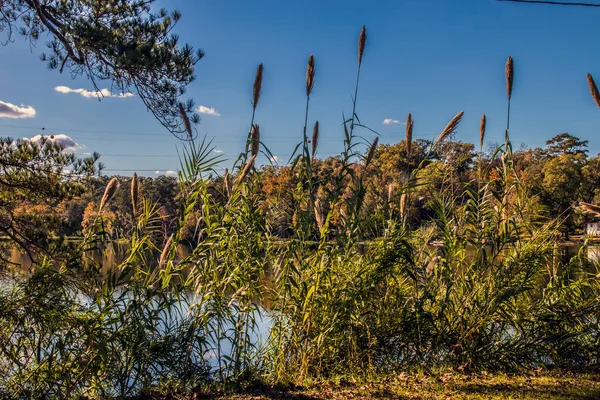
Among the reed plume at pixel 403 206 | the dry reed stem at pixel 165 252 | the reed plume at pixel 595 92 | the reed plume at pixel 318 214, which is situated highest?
the reed plume at pixel 595 92

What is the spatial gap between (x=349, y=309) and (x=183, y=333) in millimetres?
1293

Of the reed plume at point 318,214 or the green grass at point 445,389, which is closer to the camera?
the green grass at point 445,389

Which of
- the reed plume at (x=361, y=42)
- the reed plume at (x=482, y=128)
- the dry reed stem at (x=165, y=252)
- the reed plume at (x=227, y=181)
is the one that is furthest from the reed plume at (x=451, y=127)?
the dry reed stem at (x=165, y=252)

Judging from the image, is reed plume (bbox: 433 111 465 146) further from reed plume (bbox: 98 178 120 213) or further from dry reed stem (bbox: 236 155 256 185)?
reed plume (bbox: 98 178 120 213)

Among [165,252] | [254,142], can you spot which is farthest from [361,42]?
[165,252]

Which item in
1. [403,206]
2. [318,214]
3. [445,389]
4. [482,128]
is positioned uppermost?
[482,128]

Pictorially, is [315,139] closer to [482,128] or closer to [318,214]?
[318,214]

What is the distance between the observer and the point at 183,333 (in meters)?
3.71

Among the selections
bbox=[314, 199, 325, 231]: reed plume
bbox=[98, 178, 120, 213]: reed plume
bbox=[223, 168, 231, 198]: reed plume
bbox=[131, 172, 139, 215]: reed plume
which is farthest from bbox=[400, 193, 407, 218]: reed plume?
bbox=[98, 178, 120, 213]: reed plume

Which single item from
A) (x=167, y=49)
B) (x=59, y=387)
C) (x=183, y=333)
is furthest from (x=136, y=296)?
(x=167, y=49)

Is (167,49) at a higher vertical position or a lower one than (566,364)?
higher

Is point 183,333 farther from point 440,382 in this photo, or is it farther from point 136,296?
point 440,382

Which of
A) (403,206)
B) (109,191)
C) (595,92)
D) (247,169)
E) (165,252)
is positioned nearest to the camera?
(109,191)

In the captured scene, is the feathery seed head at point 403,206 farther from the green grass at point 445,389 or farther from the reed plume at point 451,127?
the green grass at point 445,389
